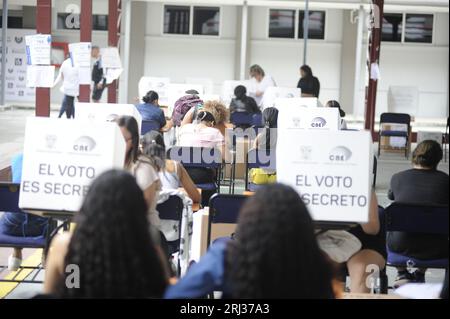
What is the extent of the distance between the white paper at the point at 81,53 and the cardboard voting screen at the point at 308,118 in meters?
4.85

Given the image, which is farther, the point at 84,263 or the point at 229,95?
the point at 229,95

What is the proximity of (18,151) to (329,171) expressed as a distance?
10.6 m

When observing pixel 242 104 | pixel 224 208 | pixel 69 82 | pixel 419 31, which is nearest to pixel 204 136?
pixel 224 208

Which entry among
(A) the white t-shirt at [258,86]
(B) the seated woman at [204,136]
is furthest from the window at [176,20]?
(B) the seated woman at [204,136]

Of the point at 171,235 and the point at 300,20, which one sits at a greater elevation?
the point at 300,20

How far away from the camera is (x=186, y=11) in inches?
1084

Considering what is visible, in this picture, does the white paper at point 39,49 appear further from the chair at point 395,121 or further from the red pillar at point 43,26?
the chair at point 395,121

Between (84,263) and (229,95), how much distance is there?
14016mm

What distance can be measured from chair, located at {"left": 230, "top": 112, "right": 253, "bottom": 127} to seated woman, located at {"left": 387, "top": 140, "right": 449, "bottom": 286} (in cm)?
768

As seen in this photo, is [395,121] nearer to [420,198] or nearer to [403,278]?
[403,278]

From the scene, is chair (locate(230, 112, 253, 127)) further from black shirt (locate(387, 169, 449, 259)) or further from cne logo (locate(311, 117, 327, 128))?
black shirt (locate(387, 169, 449, 259))
